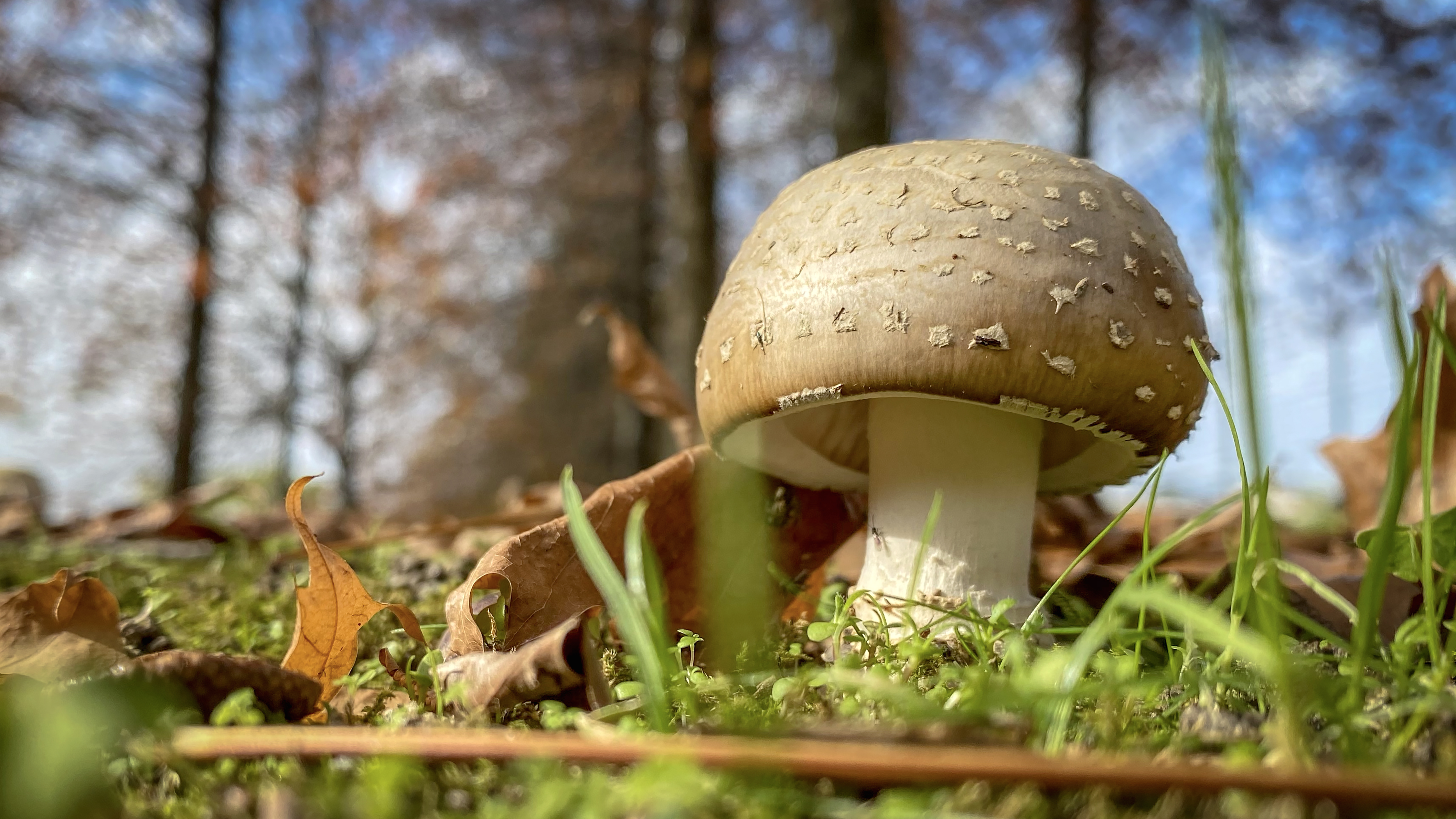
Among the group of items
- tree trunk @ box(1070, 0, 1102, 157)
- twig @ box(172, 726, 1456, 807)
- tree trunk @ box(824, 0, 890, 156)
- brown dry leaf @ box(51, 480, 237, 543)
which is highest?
tree trunk @ box(1070, 0, 1102, 157)

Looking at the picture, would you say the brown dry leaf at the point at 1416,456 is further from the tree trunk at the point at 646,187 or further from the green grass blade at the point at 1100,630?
the tree trunk at the point at 646,187

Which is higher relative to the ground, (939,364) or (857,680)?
(939,364)

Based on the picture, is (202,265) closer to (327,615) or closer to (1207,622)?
(327,615)

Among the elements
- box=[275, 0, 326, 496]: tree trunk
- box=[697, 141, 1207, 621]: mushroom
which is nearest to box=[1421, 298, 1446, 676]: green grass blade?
box=[697, 141, 1207, 621]: mushroom

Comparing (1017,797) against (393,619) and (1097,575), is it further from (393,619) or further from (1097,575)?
(393,619)

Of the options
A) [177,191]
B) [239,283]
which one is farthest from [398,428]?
[177,191]

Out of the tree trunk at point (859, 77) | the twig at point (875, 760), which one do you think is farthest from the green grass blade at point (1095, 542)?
the tree trunk at point (859, 77)

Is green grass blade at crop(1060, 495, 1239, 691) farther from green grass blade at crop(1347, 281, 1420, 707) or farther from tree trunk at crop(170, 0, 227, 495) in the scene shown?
tree trunk at crop(170, 0, 227, 495)
